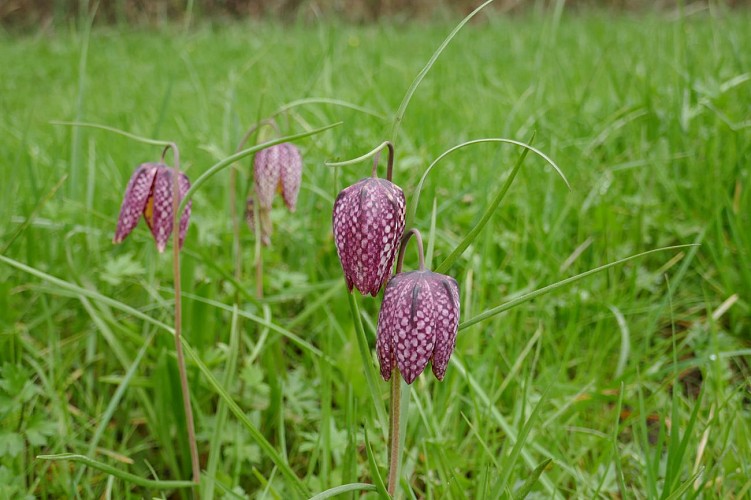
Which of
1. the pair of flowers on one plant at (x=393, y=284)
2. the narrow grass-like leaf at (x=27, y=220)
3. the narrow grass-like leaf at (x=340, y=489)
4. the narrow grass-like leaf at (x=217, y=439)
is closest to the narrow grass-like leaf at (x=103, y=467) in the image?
the narrow grass-like leaf at (x=217, y=439)

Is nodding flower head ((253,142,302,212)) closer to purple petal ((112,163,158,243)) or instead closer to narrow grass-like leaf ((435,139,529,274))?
purple petal ((112,163,158,243))

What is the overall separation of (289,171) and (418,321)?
0.70 m

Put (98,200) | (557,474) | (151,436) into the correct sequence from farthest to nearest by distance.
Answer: (98,200), (151,436), (557,474)

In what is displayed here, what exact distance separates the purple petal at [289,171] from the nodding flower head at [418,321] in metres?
0.64

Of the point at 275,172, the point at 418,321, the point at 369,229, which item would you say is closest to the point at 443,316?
the point at 418,321

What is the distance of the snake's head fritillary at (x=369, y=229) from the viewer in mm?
885

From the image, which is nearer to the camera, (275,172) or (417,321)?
(417,321)

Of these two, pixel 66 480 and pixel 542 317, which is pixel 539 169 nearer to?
pixel 542 317

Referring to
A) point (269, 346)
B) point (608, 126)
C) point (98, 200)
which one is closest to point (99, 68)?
point (98, 200)

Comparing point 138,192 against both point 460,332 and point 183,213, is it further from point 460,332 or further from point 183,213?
point 460,332

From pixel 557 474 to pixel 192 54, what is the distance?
206 inches

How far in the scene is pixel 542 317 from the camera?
66.7 inches

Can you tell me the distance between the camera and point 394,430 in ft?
3.08

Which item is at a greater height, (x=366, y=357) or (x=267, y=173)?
(x=267, y=173)
